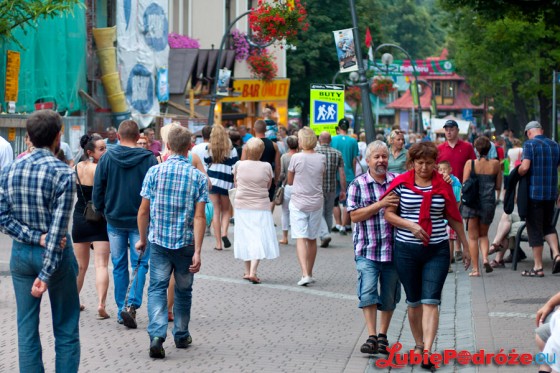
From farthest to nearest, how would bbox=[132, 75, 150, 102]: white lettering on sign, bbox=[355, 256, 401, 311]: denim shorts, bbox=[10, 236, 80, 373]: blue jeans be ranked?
bbox=[132, 75, 150, 102]: white lettering on sign
bbox=[355, 256, 401, 311]: denim shorts
bbox=[10, 236, 80, 373]: blue jeans

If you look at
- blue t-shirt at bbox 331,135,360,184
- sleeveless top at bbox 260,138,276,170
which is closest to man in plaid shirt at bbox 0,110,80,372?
sleeveless top at bbox 260,138,276,170

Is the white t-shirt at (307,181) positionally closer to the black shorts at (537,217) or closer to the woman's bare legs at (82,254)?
the black shorts at (537,217)

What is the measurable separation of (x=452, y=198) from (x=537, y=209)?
5698 mm

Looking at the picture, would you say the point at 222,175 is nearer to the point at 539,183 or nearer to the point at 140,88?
the point at 539,183

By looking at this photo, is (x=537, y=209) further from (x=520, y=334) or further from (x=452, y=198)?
(x=452, y=198)

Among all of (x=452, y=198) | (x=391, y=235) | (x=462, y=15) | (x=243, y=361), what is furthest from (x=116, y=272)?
(x=462, y=15)

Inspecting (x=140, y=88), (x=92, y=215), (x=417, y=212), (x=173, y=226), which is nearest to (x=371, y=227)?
(x=417, y=212)

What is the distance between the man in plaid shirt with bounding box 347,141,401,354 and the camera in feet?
28.8

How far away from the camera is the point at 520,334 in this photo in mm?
9438

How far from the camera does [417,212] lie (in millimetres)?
8219

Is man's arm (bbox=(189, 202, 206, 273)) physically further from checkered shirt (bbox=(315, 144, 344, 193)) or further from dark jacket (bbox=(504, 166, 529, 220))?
checkered shirt (bbox=(315, 144, 344, 193))

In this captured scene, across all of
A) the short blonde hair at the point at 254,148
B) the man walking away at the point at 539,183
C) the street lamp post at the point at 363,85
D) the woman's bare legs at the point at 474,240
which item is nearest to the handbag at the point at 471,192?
the woman's bare legs at the point at 474,240

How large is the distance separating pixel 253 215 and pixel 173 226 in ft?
14.4

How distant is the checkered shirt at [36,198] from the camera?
6410mm
